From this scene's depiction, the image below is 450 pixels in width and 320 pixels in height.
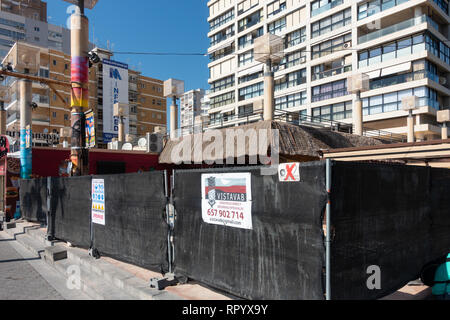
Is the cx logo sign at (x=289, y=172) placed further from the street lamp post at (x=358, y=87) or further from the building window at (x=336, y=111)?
the building window at (x=336, y=111)

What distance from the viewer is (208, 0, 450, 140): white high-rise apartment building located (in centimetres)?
2920

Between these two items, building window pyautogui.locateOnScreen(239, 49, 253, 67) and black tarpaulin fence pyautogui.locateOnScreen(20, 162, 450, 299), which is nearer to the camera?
black tarpaulin fence pyautogui.locateOnScreen(20, 162, 450, 299)

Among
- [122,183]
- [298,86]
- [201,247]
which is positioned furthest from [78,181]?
[298,86]

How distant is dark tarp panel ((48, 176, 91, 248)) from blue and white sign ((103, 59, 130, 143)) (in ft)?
125

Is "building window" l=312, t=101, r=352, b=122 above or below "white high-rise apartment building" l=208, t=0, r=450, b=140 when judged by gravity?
below

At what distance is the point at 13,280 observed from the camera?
6031 millimetres

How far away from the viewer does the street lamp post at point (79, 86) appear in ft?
34.0

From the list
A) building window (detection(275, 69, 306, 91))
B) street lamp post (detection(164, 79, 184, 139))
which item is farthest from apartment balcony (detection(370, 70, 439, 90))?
street lamp post (detection(164, 79, 184, 139))

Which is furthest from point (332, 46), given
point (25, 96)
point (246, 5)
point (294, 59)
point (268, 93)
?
point (25, 96)

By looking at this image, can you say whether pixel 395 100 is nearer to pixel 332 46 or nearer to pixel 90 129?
pixel 332 46

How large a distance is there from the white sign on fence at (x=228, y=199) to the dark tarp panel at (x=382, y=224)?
3.69ft

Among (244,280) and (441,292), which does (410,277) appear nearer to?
(441,292)

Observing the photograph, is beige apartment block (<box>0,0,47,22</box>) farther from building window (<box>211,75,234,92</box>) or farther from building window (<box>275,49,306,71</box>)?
building window (<box>275,49,306,71</box>)
